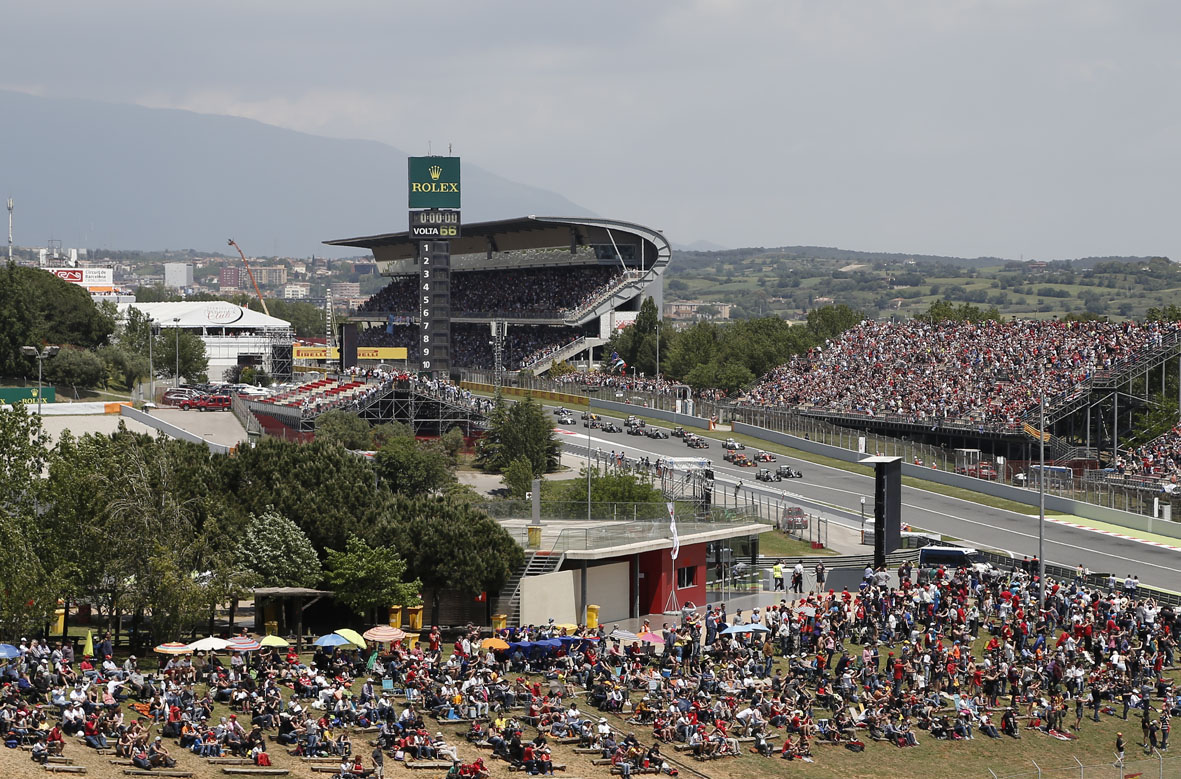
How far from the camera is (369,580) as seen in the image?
39.5m

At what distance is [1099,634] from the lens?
38625 millimetres

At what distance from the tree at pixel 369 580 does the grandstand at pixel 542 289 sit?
81.5 meters

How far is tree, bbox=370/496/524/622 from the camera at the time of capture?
4066cm

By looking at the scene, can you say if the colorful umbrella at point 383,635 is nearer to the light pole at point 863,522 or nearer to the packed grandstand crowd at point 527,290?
the light pole at point 863,522

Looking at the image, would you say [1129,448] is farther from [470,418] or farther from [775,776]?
[775,776]

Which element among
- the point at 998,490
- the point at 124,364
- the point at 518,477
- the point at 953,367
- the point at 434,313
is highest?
the point at 434,313

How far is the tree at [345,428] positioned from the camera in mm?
75500

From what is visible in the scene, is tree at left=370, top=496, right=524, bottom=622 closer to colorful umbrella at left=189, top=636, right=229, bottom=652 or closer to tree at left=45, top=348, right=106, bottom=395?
colorful umbrella at left=189, top=636, right=229, bottom=652

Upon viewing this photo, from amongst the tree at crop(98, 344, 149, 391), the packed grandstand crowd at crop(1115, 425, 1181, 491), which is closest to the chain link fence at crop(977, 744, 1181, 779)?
the packed grandstand crowd at crop(1115, 425, 1181, 491)

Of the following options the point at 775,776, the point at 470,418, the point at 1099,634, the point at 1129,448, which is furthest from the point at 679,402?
the point at 775,776

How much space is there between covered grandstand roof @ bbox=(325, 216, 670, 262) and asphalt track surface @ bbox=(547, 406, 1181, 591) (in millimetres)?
51436

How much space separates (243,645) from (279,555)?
7.25 meters

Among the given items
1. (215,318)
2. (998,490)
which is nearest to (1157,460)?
(998,490)

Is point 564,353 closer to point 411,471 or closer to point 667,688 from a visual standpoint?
point 411,471
